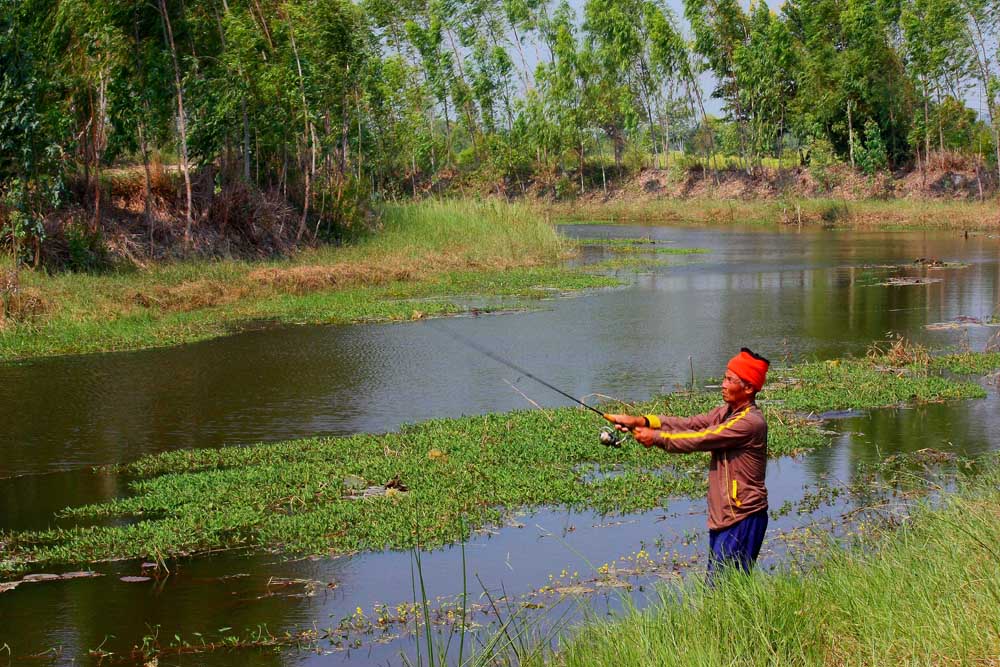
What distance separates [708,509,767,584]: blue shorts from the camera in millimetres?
5652

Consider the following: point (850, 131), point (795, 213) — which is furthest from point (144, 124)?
point (850, 131)

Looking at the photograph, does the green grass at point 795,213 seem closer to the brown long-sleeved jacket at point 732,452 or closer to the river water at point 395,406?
the river water at point 395,406

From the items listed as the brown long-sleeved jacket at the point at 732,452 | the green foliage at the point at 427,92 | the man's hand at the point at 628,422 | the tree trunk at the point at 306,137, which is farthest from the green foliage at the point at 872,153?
the man's hand at the point at 628,422

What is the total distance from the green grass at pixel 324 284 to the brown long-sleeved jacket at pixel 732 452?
11.7 m

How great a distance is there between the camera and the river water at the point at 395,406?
668cm

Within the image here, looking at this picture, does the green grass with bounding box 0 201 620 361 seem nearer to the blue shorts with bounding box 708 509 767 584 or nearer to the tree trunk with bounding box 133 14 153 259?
the tree trunk with bounding box 133 14 153 259

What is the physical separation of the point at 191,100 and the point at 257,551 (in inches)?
737

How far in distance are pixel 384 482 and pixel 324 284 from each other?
45.3ft

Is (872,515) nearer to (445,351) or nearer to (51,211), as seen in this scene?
(445,351)

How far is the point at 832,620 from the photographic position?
195 inches

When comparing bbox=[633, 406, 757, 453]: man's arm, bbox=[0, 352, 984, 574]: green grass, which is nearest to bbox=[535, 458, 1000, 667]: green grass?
bbox=[633, 406, 757, 453]: man's arm

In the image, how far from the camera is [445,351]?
15930 millimetres

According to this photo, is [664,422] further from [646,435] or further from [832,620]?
[832,620]

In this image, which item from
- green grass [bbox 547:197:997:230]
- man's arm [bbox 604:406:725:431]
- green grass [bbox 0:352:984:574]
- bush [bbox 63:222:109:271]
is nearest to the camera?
man's arm [bbox 604:406:725:431]
